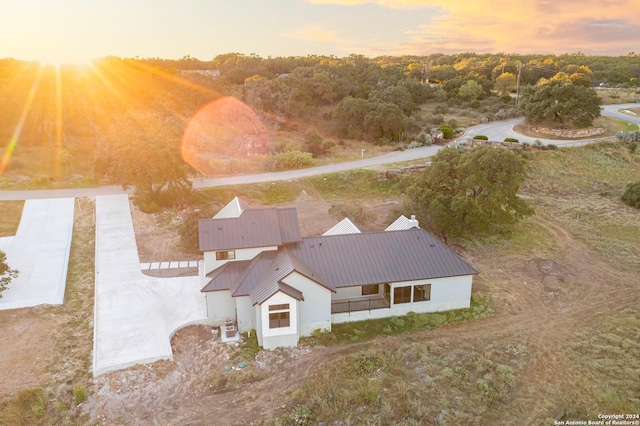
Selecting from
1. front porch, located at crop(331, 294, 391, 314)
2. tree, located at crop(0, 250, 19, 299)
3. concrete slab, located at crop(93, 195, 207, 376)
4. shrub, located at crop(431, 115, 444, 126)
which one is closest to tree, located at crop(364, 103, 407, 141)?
shrub, located at crop(431, 115, 444, 126)

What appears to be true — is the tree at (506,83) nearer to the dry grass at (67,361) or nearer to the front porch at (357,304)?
the front porch at (357,304)

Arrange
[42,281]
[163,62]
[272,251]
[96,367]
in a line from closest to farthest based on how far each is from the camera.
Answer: [96,367] → [272,251] → [42,281] → [163,62]

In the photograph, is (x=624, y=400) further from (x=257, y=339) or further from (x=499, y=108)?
(x=499, y=108)

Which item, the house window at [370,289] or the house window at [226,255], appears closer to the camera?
the house window at [226,255]

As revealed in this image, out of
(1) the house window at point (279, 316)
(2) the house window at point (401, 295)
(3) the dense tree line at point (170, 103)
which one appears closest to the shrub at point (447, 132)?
(3) the dense tree line at point (170, 103)

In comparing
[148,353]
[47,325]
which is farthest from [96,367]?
[47,325]

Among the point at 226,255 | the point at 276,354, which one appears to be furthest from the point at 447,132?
the point at 276,354

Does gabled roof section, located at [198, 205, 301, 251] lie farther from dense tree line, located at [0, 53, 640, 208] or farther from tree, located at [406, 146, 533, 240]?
dense tree line, located at [0, 53, 640, 208]
